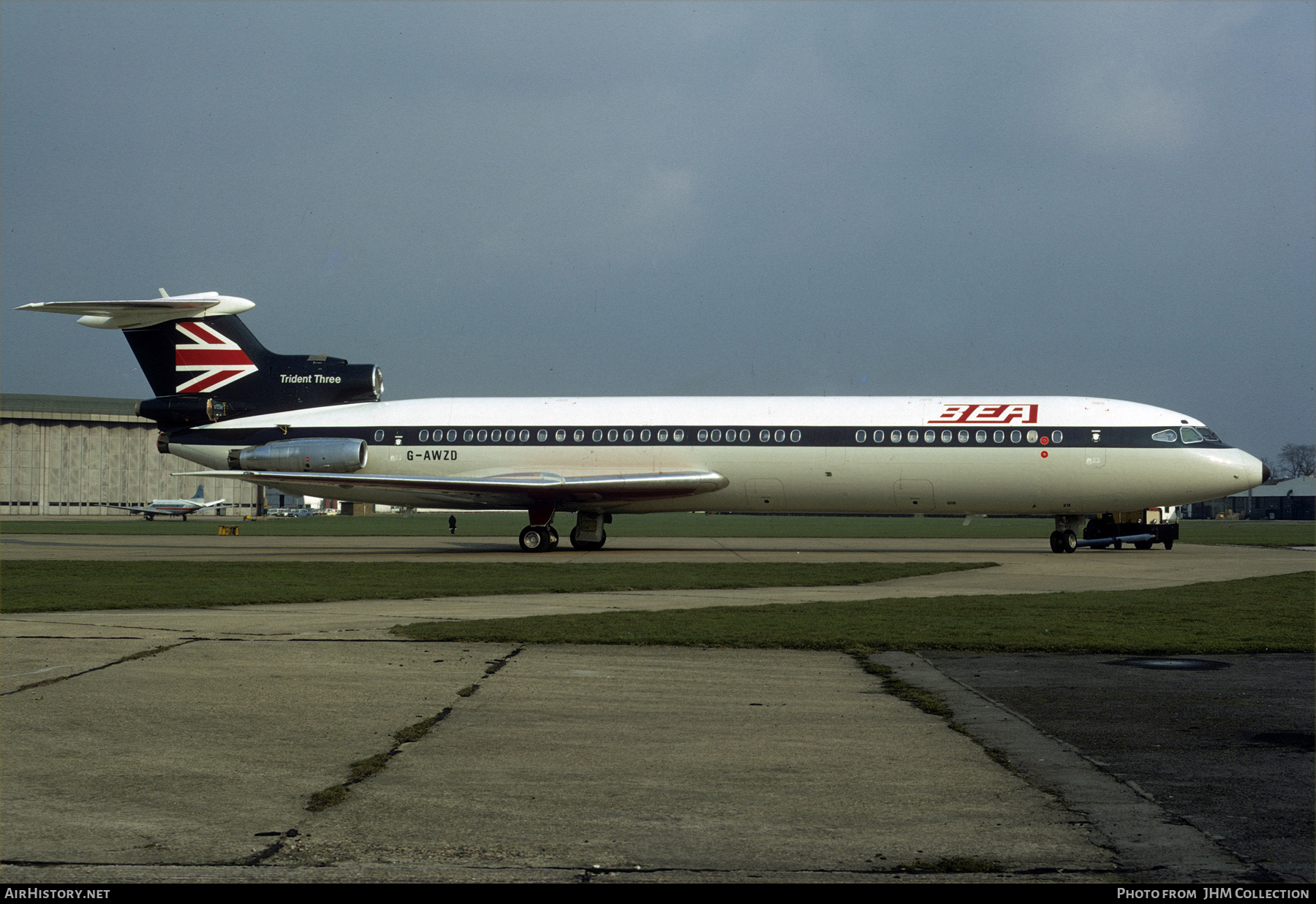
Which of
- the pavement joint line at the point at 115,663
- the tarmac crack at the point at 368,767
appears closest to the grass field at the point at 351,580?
the pavement joint line at the point at 115,663

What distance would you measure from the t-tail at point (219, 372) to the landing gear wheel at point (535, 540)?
7018 mm

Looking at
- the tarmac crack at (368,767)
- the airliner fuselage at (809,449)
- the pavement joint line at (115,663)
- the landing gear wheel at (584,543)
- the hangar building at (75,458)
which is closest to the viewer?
the tarmac crack at (368,767)

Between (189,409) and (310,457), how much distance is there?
4436 millimetres

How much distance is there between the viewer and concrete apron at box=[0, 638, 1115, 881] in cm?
460

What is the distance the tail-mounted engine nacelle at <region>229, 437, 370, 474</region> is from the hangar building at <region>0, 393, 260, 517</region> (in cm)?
8213

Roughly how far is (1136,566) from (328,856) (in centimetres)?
2407

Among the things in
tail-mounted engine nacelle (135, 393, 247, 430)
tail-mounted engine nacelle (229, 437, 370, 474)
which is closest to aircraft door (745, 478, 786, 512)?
tail-mounted engine nacelle (229, 437, 370, 474)

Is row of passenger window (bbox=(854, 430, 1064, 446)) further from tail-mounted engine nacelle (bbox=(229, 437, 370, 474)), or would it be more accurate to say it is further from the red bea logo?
tail-mounted engine nacelle (bbox=(229, 437, 370, 474))

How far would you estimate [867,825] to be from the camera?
5.14m

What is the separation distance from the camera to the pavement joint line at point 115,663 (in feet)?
28.4

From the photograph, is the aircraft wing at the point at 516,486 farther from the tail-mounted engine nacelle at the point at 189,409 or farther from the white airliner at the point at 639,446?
the tail-mounted engine nacelle at the point at 189,409

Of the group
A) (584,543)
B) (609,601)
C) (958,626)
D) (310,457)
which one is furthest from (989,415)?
(310,457)
